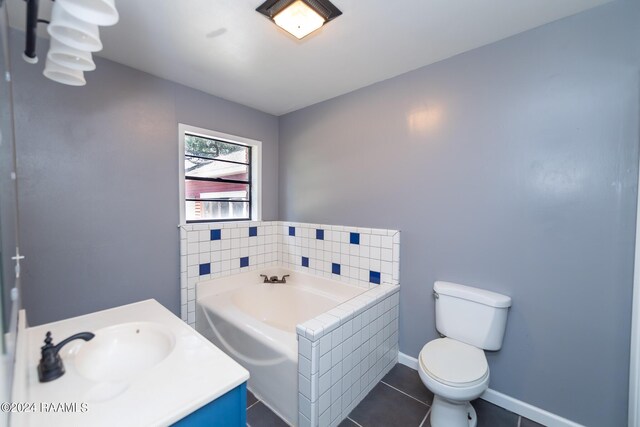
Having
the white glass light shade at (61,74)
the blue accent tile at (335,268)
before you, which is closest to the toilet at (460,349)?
the blue accent tile at (335,268)

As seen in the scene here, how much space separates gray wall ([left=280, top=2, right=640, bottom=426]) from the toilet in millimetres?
132

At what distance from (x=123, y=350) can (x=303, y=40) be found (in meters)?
1.94

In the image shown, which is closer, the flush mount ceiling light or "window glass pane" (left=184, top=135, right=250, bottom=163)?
the flush mount ceiling light

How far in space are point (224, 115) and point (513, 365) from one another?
3.01m

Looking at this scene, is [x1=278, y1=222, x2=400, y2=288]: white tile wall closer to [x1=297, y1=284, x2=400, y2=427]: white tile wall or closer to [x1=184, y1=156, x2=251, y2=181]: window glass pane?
[x1=297, y1=284, x2=400, y2=427]: white tile wall

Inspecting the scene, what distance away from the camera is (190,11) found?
1.37 m

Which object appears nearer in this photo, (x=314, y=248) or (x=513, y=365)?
(x=513, y=365)

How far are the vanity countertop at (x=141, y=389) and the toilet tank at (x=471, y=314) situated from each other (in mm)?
1429

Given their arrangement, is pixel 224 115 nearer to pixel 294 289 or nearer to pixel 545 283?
pixel 294 289

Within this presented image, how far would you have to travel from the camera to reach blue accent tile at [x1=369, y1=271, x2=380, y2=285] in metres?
2.18

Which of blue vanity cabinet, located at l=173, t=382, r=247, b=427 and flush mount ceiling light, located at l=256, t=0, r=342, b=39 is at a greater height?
flush mount ceiling light, located at l=256, t=0, r=342, b=39

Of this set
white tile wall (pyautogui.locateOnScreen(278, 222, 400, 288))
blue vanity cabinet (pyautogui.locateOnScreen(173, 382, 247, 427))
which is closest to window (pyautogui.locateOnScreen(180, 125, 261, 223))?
white tile wall (pyautogui.locateOnScreen(278, 222, 400, 288))

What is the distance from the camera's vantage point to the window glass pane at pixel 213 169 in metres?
2.35

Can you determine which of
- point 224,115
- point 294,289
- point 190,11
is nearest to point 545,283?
point 294,289
